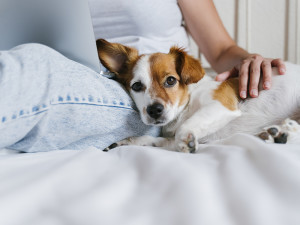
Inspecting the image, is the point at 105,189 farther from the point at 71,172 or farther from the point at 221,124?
the point at 221,124

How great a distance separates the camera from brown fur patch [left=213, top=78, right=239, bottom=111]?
110 cm

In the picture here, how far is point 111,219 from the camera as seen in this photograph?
0.45 m

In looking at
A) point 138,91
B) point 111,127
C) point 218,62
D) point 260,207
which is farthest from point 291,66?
point 260,207

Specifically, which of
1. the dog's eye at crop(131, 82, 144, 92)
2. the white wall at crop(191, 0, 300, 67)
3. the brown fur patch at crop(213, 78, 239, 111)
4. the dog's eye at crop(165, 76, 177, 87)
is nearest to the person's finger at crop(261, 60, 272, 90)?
the brown fur patch at crop(213, 78, 239, 111)

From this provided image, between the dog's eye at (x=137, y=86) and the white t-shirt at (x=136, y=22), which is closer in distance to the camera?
the dog's eye at (x=137, y=86)

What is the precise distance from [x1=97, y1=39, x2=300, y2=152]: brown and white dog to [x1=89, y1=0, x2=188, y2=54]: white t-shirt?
8.4 inches

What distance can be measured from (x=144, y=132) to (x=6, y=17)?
0.57 m

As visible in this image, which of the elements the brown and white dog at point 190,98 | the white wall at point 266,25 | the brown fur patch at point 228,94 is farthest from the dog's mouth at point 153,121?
the white wall at point 266,25

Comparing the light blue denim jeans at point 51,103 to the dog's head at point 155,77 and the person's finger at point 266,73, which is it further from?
the person's finger at point 266,73

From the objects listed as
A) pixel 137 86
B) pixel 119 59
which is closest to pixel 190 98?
pixel 137 86

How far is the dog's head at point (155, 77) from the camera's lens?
1022 mm

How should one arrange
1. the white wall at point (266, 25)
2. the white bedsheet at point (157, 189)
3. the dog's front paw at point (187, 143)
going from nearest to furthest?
the white bedsheet at point (157, 189)
the dog's front paw at point (187, 143)
the white wall at point (266, 25)

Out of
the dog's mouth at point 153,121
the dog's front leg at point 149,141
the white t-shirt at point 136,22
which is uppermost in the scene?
the white t-shirt at point 136,22

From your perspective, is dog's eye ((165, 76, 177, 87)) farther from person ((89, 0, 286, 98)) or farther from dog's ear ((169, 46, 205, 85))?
person ((89, 0, 286, 98))
